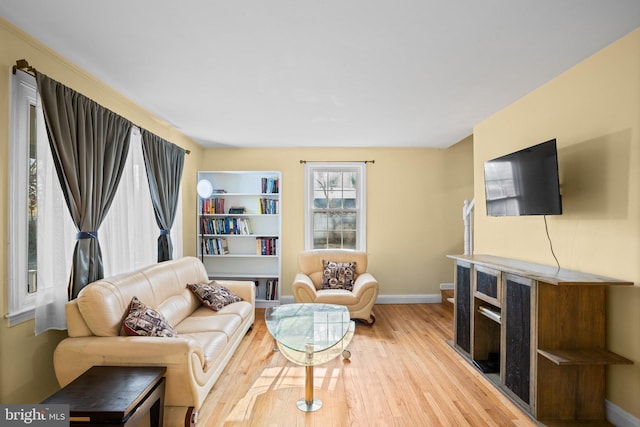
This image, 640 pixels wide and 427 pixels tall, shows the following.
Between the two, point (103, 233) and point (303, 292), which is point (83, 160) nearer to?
point (103, 233)

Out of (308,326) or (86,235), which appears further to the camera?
(308,326)

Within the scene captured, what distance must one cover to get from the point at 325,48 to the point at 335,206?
3.29m

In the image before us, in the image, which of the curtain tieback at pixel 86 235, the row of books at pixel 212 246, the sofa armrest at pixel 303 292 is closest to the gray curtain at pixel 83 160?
the curtain tieback at pixel 86 235

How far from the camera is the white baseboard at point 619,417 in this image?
6.85 feet

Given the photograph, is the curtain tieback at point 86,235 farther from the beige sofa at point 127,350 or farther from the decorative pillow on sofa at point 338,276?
the decorative pillow on sofa at point 338,276

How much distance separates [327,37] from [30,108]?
2.01 metres

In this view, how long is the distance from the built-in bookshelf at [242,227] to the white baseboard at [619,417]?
3.73 metres

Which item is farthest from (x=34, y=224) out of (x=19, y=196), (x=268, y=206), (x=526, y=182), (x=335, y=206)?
(x=335, y=206)

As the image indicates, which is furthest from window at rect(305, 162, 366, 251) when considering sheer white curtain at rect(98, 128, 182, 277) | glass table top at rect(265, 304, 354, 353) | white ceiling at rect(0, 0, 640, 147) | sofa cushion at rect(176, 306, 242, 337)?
sheer white curtain at rect(98, 128, 182, 277)

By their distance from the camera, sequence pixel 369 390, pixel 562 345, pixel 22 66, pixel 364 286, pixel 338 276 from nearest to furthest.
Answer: pixel 22 66 < pixel 562 345 < pixel 369 390 < pixel 364 286 < pixel 338 276

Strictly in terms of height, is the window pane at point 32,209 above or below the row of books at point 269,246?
above

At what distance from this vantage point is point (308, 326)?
9.50ft

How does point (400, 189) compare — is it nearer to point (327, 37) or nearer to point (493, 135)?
point (493, 135)

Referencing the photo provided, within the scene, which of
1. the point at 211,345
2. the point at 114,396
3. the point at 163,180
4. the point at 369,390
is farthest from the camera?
the point at 163,180
